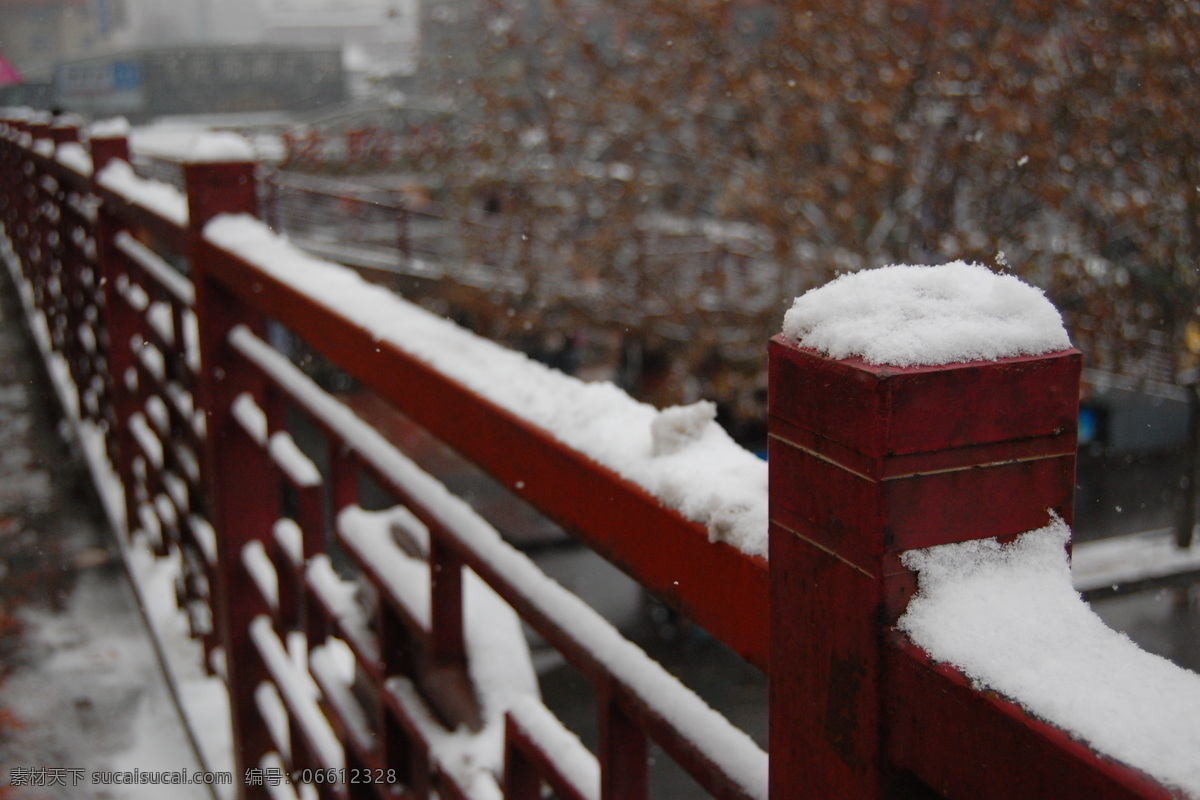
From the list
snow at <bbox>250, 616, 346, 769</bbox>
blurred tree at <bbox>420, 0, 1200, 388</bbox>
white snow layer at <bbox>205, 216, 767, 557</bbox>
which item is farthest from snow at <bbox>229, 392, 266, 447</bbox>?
blurred tree at <bbox>420, 0, 1200, 388</bbox>

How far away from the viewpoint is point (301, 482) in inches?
67.3

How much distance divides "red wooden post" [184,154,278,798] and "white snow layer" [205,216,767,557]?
73 centimetres

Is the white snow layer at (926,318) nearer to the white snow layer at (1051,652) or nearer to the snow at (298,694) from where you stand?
the white snow layer at (1051,652)

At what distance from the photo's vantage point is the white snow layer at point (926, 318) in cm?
52

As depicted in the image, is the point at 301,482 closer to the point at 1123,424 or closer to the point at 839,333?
the point at 839,333

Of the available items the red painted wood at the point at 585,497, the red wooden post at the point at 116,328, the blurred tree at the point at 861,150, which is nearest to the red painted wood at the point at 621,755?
the red painted wood at the point at 585,497

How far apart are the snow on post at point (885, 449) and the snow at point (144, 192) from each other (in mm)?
1920

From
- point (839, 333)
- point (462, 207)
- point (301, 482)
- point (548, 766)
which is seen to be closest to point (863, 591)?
point (839, 333)

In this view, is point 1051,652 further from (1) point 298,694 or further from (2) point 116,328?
(2) point 116,328

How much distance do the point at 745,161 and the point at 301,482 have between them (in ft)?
26.1

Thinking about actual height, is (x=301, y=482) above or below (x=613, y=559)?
below

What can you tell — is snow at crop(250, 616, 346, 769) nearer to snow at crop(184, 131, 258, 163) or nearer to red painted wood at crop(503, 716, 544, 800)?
red painted wood at crop(503, 716, 544, 800)

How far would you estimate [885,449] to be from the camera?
0.50 m

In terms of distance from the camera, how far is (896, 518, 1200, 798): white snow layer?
17.0 inches
